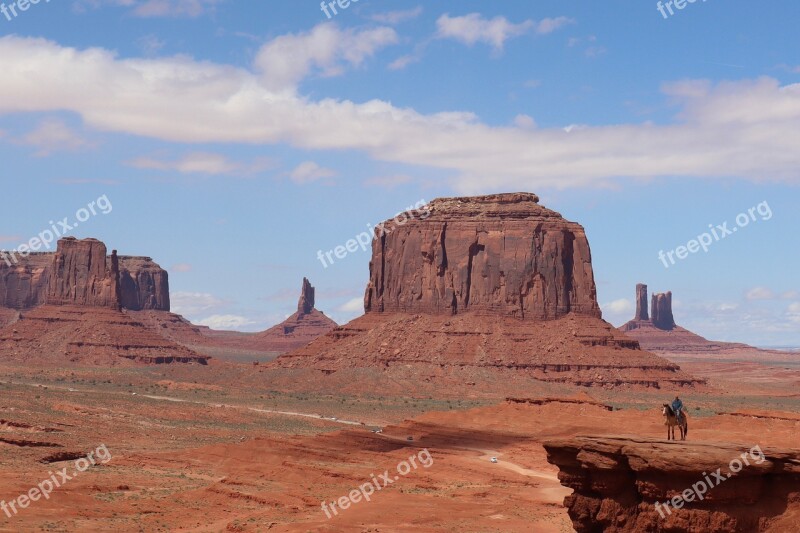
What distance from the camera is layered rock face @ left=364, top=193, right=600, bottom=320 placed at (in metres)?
122

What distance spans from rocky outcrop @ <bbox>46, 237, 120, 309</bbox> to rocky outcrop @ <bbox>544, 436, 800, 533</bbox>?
14604 centimetres

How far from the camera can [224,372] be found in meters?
132

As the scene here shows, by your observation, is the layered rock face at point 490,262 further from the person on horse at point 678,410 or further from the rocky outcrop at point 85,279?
A: the person on horse at point 678,410

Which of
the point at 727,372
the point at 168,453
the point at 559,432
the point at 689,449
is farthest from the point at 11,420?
the point at 727,372

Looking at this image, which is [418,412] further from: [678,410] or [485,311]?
[678,410]

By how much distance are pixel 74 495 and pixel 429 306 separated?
309ft

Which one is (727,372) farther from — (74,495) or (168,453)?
(74,495)

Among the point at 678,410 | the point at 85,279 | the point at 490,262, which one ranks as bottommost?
the point at 678,410
